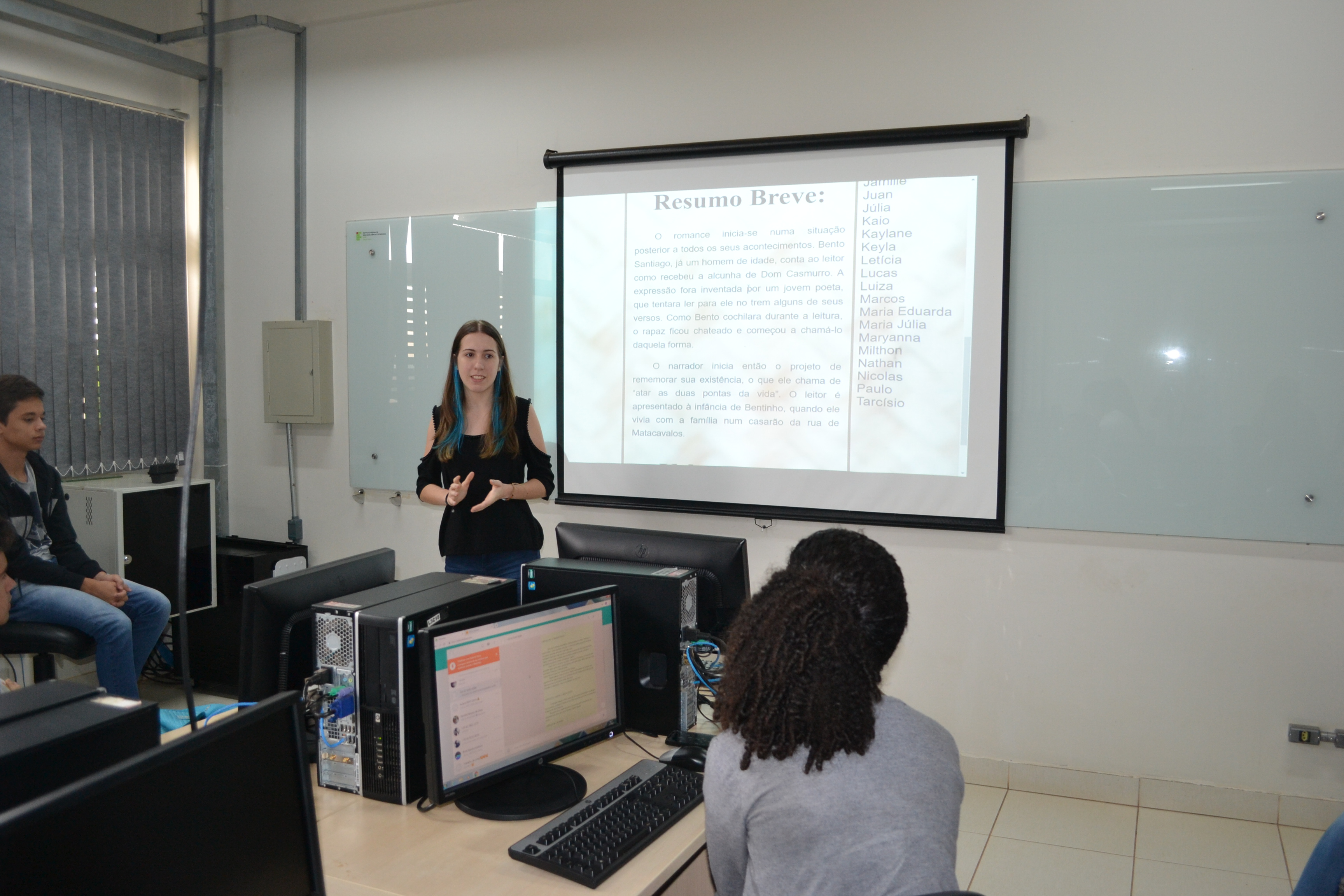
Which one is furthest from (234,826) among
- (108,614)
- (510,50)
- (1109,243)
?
(510,50)

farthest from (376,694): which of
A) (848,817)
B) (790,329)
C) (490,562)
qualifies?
(790,329)

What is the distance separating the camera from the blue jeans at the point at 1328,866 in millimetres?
1166

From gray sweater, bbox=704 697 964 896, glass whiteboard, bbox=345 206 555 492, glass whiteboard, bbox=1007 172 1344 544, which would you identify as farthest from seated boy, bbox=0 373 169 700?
glass whiteboard, bbox=1007 172 1344 544

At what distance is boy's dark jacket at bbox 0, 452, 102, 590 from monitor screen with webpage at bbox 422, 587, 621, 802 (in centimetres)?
240

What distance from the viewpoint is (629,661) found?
2.02 meters

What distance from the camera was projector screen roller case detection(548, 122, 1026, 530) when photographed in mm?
3188

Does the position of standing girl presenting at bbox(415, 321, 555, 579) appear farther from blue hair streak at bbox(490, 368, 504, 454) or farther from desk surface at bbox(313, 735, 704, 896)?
desk surface at bbox(313, 735, 704, 896)

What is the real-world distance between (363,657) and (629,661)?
0.60 m

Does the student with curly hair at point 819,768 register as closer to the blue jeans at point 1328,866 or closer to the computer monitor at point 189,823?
the blue jeans at point 1328,866

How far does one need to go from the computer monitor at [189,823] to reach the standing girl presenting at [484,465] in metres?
1.87

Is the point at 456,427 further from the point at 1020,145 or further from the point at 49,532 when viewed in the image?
the point at 1020,145

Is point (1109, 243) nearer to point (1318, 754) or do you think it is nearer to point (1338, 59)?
point (1338, 59)

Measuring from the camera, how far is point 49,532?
3.32m

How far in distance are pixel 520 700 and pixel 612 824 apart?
0.28m
